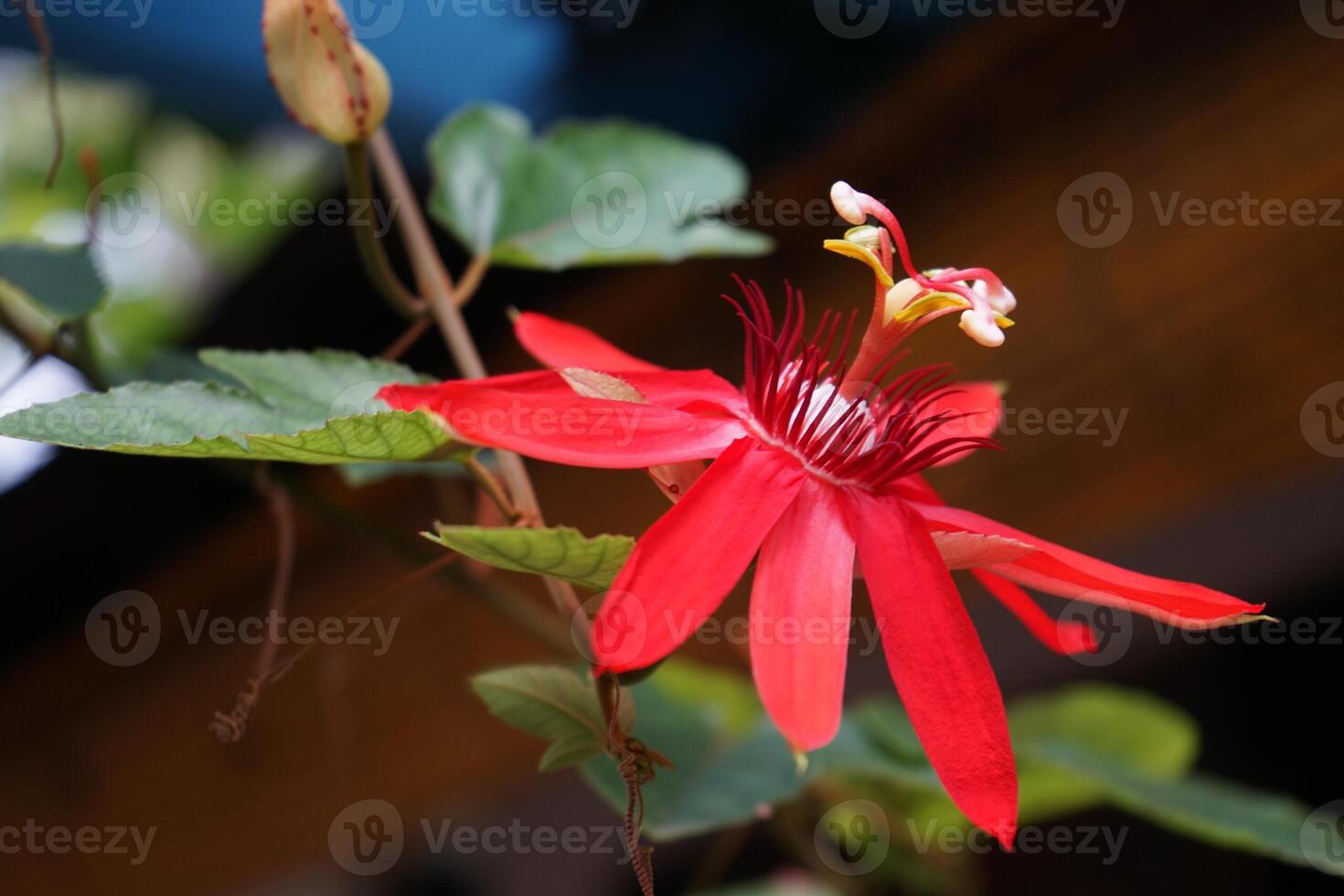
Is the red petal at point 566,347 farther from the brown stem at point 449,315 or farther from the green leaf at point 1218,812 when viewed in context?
the green leaf at point 1218,812

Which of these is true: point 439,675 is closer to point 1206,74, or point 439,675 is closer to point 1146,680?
point 1146,680

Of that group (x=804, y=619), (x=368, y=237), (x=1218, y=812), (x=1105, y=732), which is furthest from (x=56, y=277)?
(x=1105, y=732)

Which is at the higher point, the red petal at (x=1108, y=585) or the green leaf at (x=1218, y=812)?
the red petal at (x=1108, y=585)

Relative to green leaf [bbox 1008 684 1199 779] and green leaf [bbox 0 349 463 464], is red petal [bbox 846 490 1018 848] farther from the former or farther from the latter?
green leaf [bbox 1008 684 1199 779]

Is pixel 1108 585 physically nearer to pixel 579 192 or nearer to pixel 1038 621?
pixel 1038 621

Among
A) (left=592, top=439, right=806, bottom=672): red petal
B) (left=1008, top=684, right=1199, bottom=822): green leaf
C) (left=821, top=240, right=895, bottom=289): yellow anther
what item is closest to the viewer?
(left=592, top=439, right=806, bottom=672): red petal

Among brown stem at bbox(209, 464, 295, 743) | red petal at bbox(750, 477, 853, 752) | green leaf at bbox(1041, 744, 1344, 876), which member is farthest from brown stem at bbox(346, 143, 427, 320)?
green leaf at bbox(1041, 744, 1344, 876)

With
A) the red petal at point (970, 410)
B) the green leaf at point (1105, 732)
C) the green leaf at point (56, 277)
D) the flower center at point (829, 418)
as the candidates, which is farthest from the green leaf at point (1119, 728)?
the green leaf at point (56, 277)
